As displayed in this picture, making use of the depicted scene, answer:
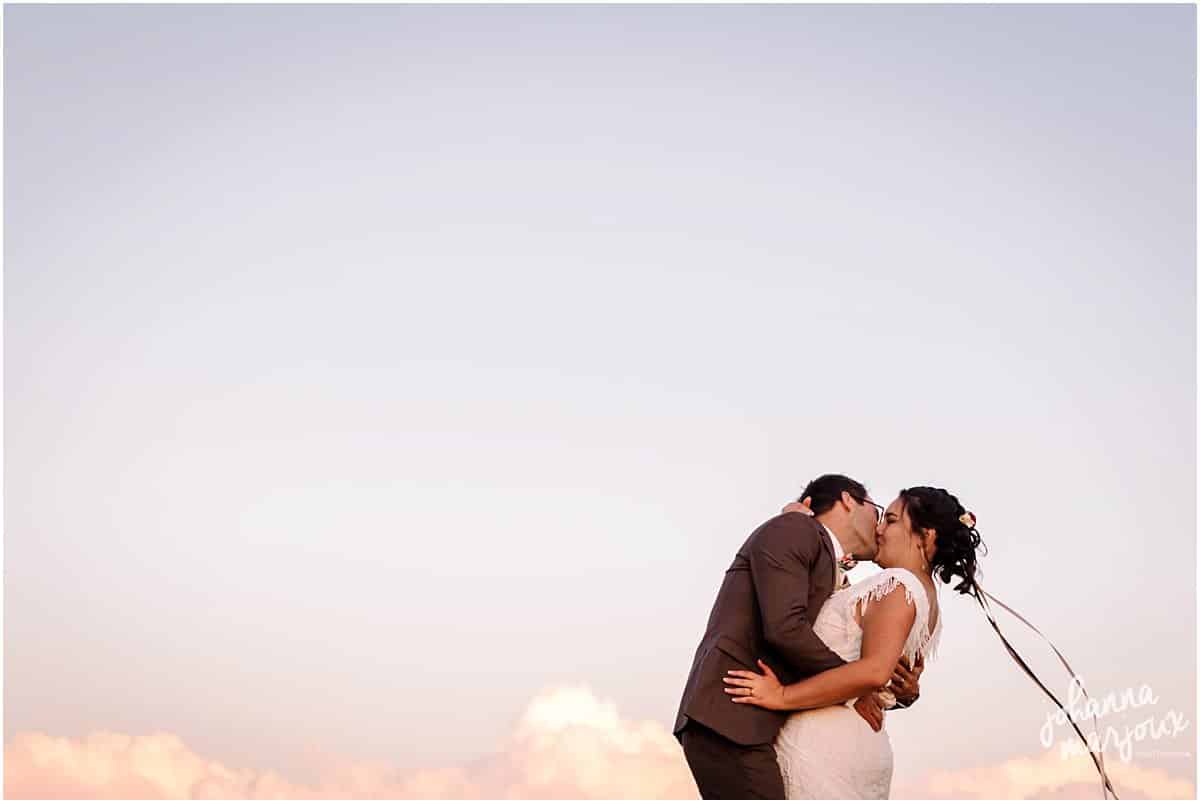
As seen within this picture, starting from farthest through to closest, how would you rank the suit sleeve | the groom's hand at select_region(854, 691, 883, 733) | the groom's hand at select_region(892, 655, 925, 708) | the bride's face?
the bride's face, the groom's hand at select_region(892, 655, 925, 708), the groom's hand at select_region(854, 691, 883, 733), the suit sleeve

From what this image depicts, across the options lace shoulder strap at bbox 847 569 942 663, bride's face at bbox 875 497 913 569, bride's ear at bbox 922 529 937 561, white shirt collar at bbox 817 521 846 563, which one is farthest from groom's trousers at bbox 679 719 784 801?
bride's ear at bbox 922 529 937 561

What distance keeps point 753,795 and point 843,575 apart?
1.16 metres

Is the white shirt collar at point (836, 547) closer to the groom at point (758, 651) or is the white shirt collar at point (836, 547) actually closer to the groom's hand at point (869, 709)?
the groom at point (758, 651)

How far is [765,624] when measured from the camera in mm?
6773

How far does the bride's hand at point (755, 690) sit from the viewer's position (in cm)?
677

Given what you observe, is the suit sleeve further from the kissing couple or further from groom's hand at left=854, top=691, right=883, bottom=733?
groom's hand at left=854, top=691, right=883, bottom=733

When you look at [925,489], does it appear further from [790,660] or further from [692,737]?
[692,737]

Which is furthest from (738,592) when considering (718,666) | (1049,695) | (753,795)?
(1049,695)

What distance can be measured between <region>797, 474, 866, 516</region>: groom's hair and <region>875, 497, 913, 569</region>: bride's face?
0.52ft

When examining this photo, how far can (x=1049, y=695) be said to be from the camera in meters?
7.11

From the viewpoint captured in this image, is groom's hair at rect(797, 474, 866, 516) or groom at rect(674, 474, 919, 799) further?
groom's hair at rect(797, 474, 866, 516)

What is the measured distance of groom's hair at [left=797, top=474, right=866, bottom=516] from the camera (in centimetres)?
725

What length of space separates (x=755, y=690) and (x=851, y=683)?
419mm

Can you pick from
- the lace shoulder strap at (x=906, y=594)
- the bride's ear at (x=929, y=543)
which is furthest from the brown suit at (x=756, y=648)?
the bride's ear at (x=929, y=543)
